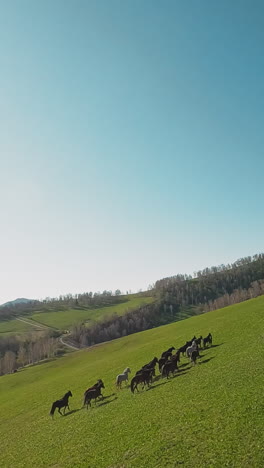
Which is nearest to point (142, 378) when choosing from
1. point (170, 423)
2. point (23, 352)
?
point (170, 423)

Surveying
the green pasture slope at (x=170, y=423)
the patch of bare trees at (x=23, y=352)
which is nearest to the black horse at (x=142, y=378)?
the green pasture slope at (x=170, y=423)

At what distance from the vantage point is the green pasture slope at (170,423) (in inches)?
639

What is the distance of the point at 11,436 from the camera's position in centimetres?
3231

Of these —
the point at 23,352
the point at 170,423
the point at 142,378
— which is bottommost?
the point at 23,352

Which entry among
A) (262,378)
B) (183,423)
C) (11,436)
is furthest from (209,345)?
(11,436)

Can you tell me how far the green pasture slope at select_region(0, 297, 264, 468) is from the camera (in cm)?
1623

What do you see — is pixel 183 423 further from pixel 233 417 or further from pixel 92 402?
pixel 92 402

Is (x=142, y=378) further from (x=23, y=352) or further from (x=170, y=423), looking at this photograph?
(x=23, y=352)

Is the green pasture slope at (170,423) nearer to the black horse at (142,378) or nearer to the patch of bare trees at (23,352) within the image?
the black horse at (142,378)

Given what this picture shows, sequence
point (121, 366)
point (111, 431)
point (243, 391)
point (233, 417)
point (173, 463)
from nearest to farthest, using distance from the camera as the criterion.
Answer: point (173, 463) < point (233, 417) < point (243, 391) < point (111, 431) < point (121, 366)

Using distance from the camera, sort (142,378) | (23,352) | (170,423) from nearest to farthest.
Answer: (170,423) < (142,378) < (23,352)

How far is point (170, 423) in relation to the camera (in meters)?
20.4

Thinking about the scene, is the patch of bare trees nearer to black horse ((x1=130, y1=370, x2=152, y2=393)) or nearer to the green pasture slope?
the green pasture slope

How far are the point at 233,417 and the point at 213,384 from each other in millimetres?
6410
